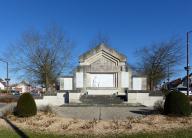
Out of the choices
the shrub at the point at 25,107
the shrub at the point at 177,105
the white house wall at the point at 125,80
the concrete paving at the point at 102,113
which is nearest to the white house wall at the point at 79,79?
the white house wall at the point at 125,80

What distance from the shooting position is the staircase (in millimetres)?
32125

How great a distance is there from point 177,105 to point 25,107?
7.79 meters

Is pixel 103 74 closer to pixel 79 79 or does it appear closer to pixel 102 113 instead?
pixel 79 79

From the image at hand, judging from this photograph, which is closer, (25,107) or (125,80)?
(25,107)

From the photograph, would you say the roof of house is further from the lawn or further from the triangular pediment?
the lawn

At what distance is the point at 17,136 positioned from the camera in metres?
12.4

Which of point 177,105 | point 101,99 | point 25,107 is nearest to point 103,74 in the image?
→ point 101,99

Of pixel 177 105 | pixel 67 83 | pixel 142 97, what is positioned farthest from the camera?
pixel 67 83

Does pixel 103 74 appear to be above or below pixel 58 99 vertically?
above

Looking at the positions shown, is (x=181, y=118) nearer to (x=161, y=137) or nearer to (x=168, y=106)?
(x=168, y=106)

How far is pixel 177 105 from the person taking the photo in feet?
53.6

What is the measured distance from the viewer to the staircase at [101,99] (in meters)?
32.1

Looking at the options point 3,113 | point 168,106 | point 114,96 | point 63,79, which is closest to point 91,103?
point 114,96

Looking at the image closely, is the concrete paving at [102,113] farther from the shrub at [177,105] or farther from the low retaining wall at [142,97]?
the low retaining wall at [142,97]
